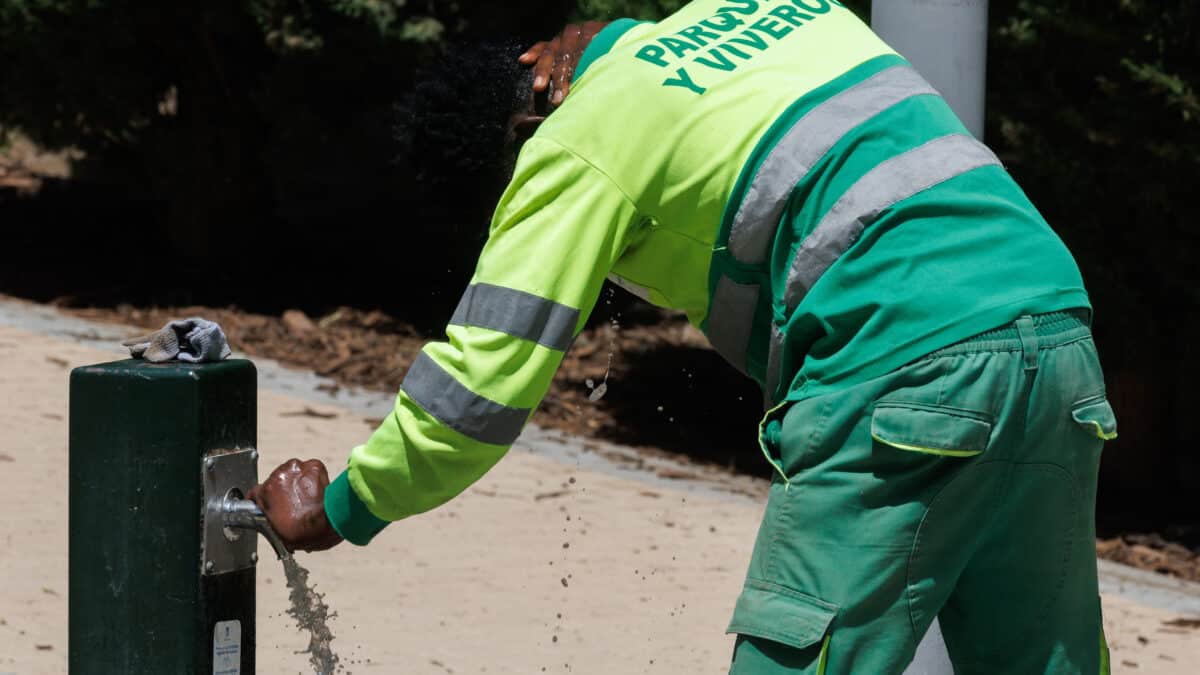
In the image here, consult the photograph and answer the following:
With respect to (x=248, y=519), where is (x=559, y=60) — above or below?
above

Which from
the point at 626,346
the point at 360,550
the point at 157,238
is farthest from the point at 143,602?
the point at 157,238

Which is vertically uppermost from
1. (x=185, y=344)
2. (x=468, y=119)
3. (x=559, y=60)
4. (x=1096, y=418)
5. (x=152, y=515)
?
(x=559, y=60)

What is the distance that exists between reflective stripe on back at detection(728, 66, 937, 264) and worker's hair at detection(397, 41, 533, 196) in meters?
0.49

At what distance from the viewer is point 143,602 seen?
2.61 m

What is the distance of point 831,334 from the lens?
2.35 metres

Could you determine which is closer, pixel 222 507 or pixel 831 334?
pixel 831 334

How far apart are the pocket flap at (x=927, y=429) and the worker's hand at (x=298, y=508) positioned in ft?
2.76

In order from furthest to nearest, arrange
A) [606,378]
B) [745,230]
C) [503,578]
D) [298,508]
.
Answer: [503,578], [606,378], [298,508], [745,230]

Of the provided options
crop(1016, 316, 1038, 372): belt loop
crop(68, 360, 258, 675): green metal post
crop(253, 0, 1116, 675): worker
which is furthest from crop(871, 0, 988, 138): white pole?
crop(68, 360, 258, 675): green metal post

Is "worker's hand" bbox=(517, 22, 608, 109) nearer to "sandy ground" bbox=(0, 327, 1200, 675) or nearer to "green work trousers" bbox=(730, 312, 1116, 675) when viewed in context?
"green work trousers" bbox=(730, 312, 1116, 675)

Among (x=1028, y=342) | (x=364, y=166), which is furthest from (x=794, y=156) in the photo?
(x=364, y=166)

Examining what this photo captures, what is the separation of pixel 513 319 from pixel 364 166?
6.35 metres

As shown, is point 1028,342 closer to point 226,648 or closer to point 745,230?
point 745,230

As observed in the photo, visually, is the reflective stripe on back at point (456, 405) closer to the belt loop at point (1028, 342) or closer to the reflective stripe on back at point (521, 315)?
the reflective stripe on back at point (521, 315)
